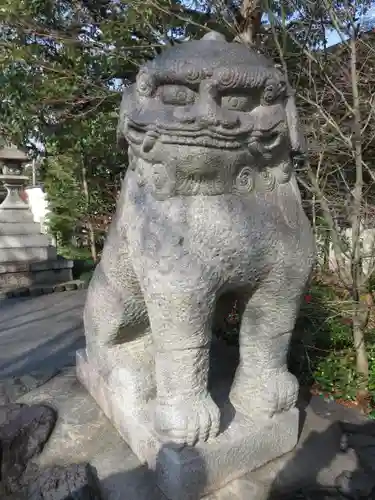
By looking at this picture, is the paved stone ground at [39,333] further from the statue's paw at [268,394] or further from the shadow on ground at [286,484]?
the statue's paw at [268,394]

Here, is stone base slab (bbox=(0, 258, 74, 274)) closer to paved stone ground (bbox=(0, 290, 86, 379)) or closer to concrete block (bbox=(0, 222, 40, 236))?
concrete block (bbox=(0, 222, 40, 236))

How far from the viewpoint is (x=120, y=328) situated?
5.65 ft

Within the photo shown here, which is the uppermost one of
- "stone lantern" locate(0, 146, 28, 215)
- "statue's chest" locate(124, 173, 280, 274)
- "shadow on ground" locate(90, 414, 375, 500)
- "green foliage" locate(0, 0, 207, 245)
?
"green foliage" locate(0, 0, 207, 245)

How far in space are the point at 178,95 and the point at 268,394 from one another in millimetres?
1047

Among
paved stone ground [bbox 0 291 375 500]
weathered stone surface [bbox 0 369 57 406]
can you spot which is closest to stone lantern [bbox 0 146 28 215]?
paved stone ground [bbox 0 291 375 500]

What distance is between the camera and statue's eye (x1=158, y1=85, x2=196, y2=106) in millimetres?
1227

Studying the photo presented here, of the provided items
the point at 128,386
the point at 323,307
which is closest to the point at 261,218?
the point at 128,386

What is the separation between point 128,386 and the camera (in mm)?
1685

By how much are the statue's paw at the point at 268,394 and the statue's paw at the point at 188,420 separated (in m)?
0.21

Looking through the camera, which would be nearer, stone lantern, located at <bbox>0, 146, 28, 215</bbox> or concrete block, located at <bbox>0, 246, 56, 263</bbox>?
concrete block, located at <bbox>0, 246, 56, 263</bbox>

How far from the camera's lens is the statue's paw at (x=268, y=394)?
1.56 metres

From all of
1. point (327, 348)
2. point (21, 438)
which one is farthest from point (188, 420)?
point (327, 348)

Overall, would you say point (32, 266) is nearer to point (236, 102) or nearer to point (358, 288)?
point (358, 288)

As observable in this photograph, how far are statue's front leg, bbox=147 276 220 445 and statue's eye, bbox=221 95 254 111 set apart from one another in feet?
1.72
